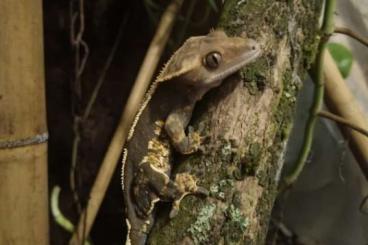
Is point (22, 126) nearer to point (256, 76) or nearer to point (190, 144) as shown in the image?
point (190, 144)

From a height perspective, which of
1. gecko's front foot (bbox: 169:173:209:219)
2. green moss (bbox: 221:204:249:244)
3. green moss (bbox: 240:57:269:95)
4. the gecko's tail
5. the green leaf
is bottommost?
the gecko's tail

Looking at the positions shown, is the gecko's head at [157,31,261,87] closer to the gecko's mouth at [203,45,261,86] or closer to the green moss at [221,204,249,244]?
the gecko's mouth at [203,45,261,86]

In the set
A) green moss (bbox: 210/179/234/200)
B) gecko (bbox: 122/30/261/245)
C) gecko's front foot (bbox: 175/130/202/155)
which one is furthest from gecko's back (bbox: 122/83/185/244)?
green moss (bbox: 210/179/234/200)

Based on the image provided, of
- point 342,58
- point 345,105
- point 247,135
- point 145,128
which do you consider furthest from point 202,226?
point 342,58

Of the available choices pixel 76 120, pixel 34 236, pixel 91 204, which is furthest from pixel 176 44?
pixel 34 236

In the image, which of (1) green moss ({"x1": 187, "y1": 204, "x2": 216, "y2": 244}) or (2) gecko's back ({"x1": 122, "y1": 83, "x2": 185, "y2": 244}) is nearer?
(1) green moss ({"x1": 187, "y1": 204, "x2": 216, "y2": 244})

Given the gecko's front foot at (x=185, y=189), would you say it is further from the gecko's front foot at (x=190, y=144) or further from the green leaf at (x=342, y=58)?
the green leaf at (x=342, y=58)

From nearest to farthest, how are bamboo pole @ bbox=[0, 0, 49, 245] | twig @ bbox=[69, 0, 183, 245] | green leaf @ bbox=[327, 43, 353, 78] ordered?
bamboo pole @ bbox=[0, 0, 49, 245]
twig @ bbox=[69, 0, 183, 245]
green leaf @ bbox=[327, 43, 353, 78]
